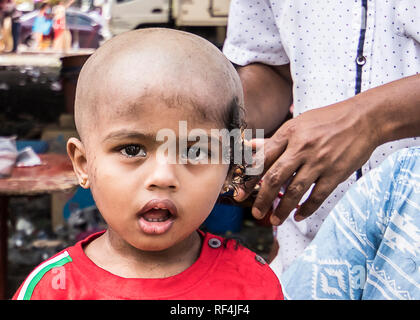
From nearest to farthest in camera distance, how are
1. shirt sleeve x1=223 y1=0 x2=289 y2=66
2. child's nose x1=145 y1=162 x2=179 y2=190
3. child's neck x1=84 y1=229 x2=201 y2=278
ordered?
child's nose x1=145 y1=162 x2=179 y2=190 < child's neck x1=84 y1=229 x2=201 y2=278 < shirt sleeve x1=223 y1=0 x2=289 y2=66

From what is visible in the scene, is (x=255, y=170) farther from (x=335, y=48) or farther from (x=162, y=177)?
(x=335, y=48)

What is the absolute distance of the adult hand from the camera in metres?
1.33

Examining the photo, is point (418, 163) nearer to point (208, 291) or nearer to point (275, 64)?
point (208, 291)

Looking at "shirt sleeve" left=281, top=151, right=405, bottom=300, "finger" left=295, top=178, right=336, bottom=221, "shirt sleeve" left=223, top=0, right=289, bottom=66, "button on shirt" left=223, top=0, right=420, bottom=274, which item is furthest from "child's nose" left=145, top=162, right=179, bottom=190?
"shirt sleeve" left=223, top=0, right=289, bottom=66

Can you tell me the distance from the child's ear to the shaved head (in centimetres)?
5

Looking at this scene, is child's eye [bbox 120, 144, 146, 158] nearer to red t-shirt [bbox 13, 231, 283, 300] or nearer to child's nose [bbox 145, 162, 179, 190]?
child's nose [bbox 145, 162, 179, 190]

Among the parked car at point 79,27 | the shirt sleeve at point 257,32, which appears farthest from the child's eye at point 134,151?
the parked car at point 79,27

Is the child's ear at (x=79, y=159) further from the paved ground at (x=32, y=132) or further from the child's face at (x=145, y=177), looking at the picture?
the paved ground at (x=32, y=132)

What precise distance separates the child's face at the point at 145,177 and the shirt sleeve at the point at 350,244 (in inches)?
23.7

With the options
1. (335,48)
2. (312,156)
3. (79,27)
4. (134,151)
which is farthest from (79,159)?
(79,27)

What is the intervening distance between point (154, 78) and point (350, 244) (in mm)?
825

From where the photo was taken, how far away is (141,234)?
105 centimetres

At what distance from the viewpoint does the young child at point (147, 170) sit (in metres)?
1.01
